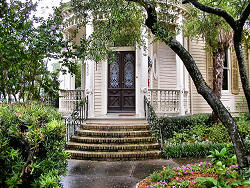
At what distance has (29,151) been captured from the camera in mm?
2393

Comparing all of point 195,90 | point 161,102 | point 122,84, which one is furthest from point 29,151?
point 195,90

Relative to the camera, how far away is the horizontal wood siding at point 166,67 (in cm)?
1170

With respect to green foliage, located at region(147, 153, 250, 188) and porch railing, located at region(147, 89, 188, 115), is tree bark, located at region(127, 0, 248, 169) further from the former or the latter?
porch railing, located at region(147, 89, 188, 115)

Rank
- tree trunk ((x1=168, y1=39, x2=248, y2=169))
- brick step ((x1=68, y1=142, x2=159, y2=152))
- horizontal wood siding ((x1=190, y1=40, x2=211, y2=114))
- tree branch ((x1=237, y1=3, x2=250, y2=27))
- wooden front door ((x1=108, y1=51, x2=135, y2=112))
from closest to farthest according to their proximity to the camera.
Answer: tree trunk ((x1=168, y1=39, x2=248, y2=169))
tree branch ((x1=237, y1=3, x2=250, y2=27))
brick step ((x1=68, y1=142, x2=159, y2=152))
wooden front door ((x1=108, y1=51, x2=135, y2=112))
horizontal wood siding ((x1=190, y1=40, x2=211, y2=114))

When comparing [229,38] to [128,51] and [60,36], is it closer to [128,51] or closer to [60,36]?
[128,51]

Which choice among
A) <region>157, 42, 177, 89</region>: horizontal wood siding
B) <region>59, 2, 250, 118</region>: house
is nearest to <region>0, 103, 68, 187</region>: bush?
<region>59, 2, 250, 118</region>: house

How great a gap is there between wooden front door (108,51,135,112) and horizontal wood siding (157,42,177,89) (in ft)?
5.70

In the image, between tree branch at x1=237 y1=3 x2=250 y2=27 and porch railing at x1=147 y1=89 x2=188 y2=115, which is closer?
tree branch at x1=237 y1=3 x2=250 y2=27

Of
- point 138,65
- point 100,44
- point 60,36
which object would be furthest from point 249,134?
point 60,36

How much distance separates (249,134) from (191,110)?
12.3 feet

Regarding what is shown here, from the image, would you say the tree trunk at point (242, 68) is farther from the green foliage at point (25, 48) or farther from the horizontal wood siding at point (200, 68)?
the horizontal wood siding at point (200, 68)

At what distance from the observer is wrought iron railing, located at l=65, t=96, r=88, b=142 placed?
281 inches

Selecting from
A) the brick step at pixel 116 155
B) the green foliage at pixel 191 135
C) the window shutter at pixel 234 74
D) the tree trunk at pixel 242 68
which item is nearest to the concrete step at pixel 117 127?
the green foliage at pixel 191 135

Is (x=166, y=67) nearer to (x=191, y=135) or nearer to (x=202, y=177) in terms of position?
(x=191, y=135)
